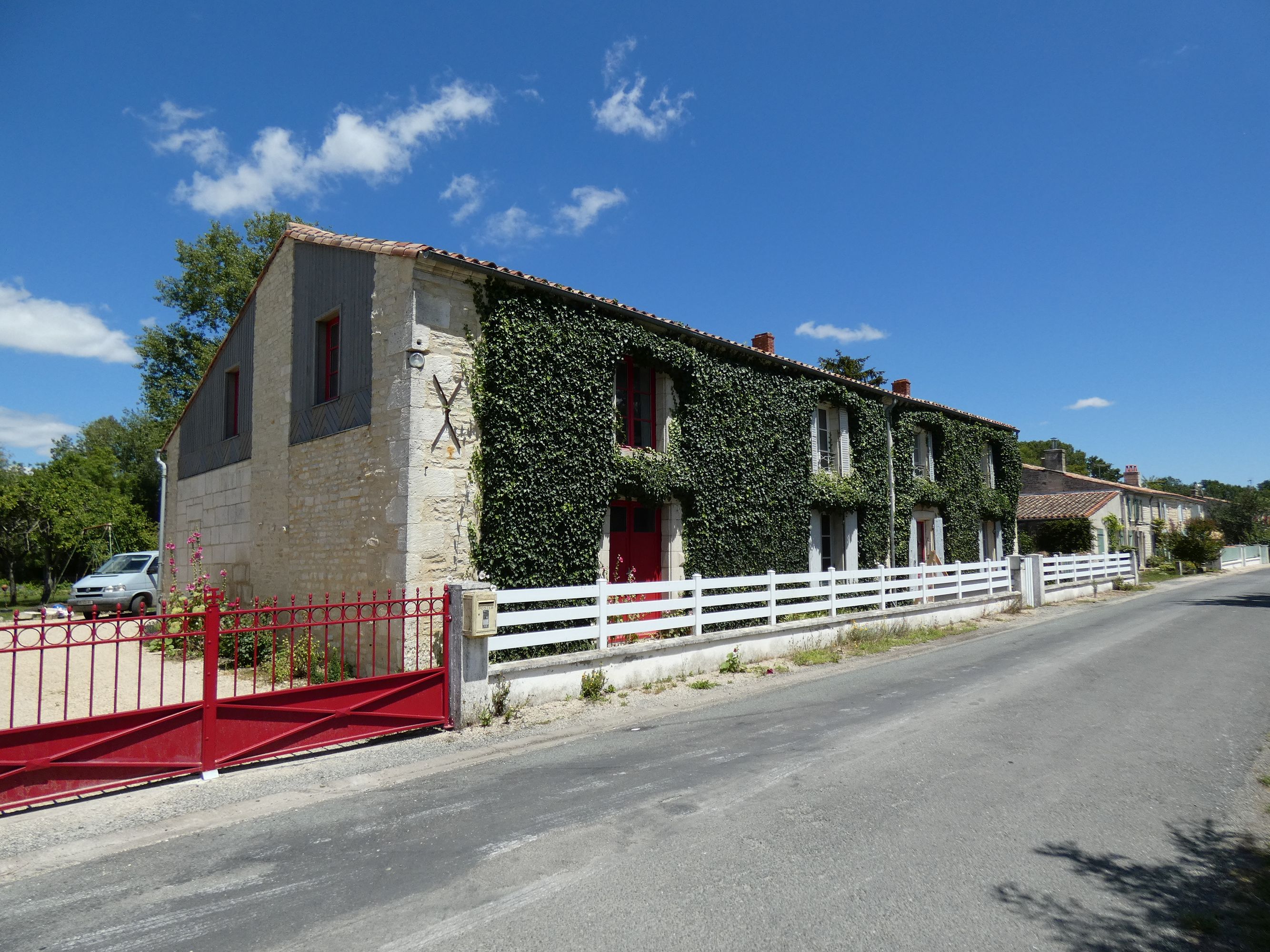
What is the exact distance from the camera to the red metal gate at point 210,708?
5.00m

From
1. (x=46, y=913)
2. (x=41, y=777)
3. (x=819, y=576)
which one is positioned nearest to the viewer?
(x=46, y=913)

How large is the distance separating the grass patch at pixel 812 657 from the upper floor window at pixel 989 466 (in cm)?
1387

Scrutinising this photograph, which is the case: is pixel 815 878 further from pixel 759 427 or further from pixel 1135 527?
pixel 1135 527

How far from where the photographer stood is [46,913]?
3643 mm

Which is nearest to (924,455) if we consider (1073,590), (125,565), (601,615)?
(1073,590)

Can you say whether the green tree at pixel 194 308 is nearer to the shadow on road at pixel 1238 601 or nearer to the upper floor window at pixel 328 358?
the upper floor window at pixel 328 358

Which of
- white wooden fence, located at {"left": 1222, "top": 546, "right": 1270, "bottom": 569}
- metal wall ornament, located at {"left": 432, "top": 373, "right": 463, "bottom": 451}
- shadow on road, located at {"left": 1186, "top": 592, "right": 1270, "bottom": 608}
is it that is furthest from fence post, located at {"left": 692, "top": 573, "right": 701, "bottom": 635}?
white wooden fence, located at {"left": 1222, "top": 546, "right": 1270, "bottom": 569}

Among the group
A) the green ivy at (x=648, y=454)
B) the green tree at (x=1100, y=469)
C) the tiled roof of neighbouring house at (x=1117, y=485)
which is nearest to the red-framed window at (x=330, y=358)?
the green ivy at (x=648, y=454)

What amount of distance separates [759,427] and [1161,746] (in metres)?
9.44

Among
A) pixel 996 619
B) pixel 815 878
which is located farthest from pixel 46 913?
pixel 996 619

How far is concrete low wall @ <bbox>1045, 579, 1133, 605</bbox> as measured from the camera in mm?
20406

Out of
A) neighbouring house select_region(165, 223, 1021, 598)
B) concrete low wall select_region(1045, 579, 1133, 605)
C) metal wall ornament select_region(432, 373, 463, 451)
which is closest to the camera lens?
metal wall ornament select_region(432, 373, 463, 451)

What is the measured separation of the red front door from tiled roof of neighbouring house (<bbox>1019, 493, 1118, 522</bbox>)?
25.9m

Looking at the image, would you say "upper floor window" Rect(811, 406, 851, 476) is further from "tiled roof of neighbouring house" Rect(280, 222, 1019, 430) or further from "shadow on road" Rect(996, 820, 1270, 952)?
"shadow on road" Rect(996, 820, 1270, 952)
